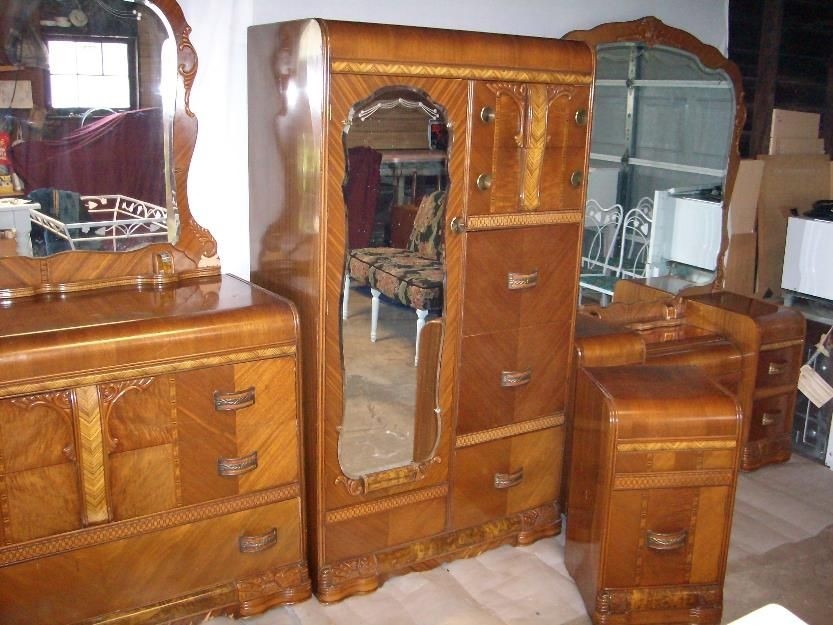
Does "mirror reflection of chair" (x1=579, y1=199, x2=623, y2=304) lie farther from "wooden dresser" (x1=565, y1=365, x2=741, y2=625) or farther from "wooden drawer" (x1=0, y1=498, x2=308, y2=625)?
"wooden drawer" (x1=0, y1=498, x2=308, y2=625)

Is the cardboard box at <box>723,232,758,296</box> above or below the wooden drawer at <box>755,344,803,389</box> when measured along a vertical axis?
above

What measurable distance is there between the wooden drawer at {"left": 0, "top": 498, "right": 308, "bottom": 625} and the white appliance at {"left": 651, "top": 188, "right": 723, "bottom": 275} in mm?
1806

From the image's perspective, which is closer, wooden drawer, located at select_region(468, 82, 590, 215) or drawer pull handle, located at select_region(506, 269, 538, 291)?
wooden drawer, located at select_region(468, 82, 590, 215)

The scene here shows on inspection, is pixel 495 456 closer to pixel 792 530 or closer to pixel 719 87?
pixel 792 530

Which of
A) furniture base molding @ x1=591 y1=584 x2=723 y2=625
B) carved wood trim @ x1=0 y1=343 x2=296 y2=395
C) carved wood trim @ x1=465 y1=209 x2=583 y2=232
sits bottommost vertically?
furniture base molding @ x1=591 y1=584 x2=723 y2=625

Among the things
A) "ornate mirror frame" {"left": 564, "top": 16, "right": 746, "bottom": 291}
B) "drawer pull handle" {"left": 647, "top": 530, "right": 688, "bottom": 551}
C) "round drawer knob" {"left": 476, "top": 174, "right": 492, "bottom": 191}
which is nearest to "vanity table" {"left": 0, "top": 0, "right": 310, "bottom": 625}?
"round drawer knob" {"left": 476, "top": 174, "right": 492, "bottom": 191}

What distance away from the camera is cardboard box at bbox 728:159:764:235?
134 inches

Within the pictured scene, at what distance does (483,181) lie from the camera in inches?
88.4

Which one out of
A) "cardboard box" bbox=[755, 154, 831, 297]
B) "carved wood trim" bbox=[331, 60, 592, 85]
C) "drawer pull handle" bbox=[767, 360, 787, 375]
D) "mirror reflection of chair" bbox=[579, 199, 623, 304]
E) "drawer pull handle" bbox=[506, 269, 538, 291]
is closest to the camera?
"carved wood trim" bbox=[331, 60, 592, 85]

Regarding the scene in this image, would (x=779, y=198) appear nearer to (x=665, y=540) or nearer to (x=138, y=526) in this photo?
(x=665, y=540)

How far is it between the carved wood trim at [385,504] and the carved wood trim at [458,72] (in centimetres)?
116

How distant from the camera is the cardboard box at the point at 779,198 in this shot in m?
3.51

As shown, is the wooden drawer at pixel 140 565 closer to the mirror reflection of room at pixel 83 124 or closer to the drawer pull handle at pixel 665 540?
the mirror reflection of room at pixel 83 124

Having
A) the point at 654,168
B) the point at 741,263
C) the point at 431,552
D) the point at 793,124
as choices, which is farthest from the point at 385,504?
the point at 793,124
